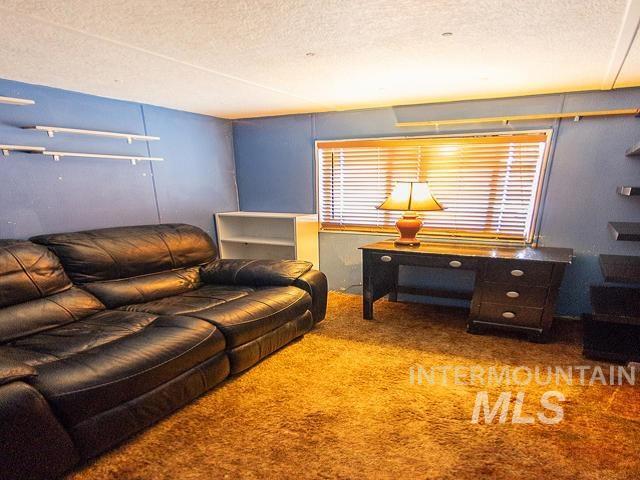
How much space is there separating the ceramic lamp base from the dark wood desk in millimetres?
108

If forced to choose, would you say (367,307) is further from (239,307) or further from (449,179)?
(449,179)

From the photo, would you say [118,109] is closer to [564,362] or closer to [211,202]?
[211,202]

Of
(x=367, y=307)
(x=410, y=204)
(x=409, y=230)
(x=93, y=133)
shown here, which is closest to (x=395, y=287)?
(x=367, y=307)

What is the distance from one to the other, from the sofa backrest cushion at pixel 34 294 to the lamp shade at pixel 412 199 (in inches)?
91.5

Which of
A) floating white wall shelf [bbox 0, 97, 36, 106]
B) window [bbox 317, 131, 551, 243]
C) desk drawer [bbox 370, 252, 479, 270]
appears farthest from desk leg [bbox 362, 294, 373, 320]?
floating white wall shelf [bbox 0, 97, 36, 106]

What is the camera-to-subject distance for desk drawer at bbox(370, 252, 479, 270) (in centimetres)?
246

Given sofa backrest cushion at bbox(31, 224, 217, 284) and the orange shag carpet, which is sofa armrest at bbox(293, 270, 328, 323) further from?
sofa backrest cushion at bbox(31, 224, 217, 284)

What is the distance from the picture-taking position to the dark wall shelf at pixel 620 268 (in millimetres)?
1996

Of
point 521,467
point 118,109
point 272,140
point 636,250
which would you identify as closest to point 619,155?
point 636,250

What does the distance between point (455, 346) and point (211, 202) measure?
8.96 ft

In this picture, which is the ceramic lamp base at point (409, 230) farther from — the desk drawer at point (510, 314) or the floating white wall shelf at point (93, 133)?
the floating white wall shelf at point (93, 133)

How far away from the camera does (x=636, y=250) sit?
249 cm

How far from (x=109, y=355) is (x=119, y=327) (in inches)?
16.8

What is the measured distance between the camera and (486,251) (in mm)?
2561
